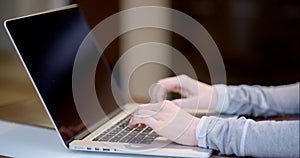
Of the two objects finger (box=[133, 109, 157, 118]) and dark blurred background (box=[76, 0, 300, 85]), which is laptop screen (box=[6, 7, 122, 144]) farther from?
dark blurred background (box=[76, 0, 300, 85])

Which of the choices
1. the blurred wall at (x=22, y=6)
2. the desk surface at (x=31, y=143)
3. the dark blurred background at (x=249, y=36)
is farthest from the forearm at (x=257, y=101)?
the dark blurred background at (x=249, y=36)

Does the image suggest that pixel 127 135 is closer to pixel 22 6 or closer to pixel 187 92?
pixel 187 92

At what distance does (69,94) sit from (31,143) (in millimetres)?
127

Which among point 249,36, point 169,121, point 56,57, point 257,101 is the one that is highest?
point 56,57

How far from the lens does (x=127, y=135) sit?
913 mm

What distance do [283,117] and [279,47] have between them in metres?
1.80

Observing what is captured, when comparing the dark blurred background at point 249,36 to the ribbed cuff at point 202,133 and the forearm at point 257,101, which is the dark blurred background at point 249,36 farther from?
the ribbed cuff at point 202,133

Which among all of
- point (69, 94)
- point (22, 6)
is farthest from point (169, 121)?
point (22, 6)

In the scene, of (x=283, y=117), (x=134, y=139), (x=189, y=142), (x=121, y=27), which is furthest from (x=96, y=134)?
(x=121, y=27)

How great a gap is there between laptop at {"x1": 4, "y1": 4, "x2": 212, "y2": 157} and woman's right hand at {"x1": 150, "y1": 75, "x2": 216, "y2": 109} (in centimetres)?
8

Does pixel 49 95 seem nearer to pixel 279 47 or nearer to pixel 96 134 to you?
pixel 96 134

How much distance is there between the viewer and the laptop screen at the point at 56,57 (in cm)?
85

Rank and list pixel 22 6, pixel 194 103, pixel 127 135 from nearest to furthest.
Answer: pixel 127 135
pixel 194 103
pixel 22 6

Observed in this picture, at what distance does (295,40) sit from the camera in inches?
110
